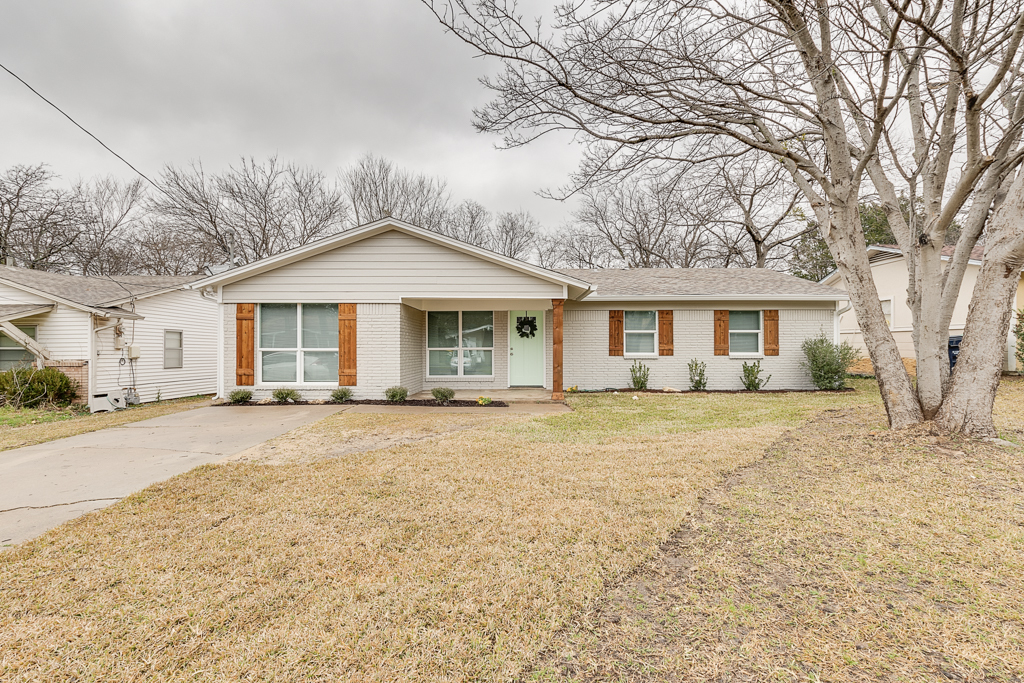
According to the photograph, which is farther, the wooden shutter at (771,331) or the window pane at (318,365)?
the wooden shutter at (771,331)

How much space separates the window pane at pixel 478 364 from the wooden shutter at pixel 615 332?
324 cm

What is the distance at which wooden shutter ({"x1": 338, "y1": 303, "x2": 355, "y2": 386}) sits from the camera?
10000mm

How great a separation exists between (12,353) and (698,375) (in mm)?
17330

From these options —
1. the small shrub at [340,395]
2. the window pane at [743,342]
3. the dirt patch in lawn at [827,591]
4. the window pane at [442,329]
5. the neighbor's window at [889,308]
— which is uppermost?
the neighbor's window at [889,308]

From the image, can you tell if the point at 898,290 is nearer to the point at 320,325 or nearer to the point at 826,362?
the point at 826,362

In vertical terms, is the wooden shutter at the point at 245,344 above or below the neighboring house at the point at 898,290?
below

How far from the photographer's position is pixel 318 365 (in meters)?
10.1

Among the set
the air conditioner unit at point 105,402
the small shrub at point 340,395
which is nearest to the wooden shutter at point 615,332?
the small shrub at point 340,395

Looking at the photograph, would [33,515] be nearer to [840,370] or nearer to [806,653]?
[806,653]

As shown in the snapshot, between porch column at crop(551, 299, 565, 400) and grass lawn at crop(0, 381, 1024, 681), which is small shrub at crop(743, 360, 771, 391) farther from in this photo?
grass lawn at crop(0, 381, 1024, 681)

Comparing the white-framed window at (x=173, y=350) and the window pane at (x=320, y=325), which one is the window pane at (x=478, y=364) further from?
the white-framed window at (x=173, y=350)

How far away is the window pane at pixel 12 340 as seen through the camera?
35.3 feet

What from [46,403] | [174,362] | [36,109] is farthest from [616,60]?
[174,362]

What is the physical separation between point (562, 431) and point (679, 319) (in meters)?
6.80
